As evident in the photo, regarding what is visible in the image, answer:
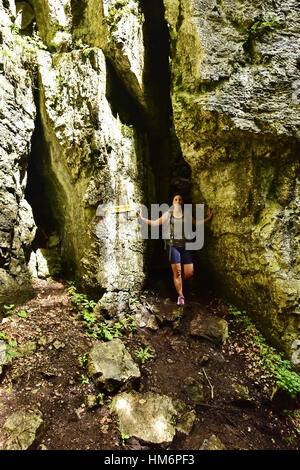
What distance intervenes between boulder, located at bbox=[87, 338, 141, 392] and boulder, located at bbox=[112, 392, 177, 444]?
0.23 metres

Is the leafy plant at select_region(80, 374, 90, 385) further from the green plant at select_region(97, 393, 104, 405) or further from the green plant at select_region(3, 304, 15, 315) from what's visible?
the green plant at select_region(3, 304, 15, 315)

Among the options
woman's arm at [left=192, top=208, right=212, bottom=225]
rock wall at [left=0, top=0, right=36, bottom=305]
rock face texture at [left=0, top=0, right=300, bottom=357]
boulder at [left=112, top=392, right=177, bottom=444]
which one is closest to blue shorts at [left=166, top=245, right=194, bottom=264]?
rock face texture at [left=0, top=0, right=300, bottom=357]

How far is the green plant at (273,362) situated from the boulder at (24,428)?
3801 millimetres

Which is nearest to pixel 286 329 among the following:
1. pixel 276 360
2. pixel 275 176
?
pixel 276 360

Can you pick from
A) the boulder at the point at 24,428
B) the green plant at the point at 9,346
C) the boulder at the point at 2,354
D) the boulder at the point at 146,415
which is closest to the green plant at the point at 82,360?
the boulder at the point at 146,415

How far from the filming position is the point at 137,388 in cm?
383

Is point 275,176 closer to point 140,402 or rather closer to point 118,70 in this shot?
point 118,70

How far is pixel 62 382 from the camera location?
3.64m

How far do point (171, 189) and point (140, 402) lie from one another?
17.4ft

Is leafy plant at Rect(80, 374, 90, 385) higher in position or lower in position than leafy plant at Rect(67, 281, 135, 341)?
lower

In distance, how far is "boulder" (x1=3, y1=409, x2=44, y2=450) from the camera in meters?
2.75

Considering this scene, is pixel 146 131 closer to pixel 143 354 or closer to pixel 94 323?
pixel 94 323

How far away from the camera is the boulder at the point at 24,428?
2.75 meters

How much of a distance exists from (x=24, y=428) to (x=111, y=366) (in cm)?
135
